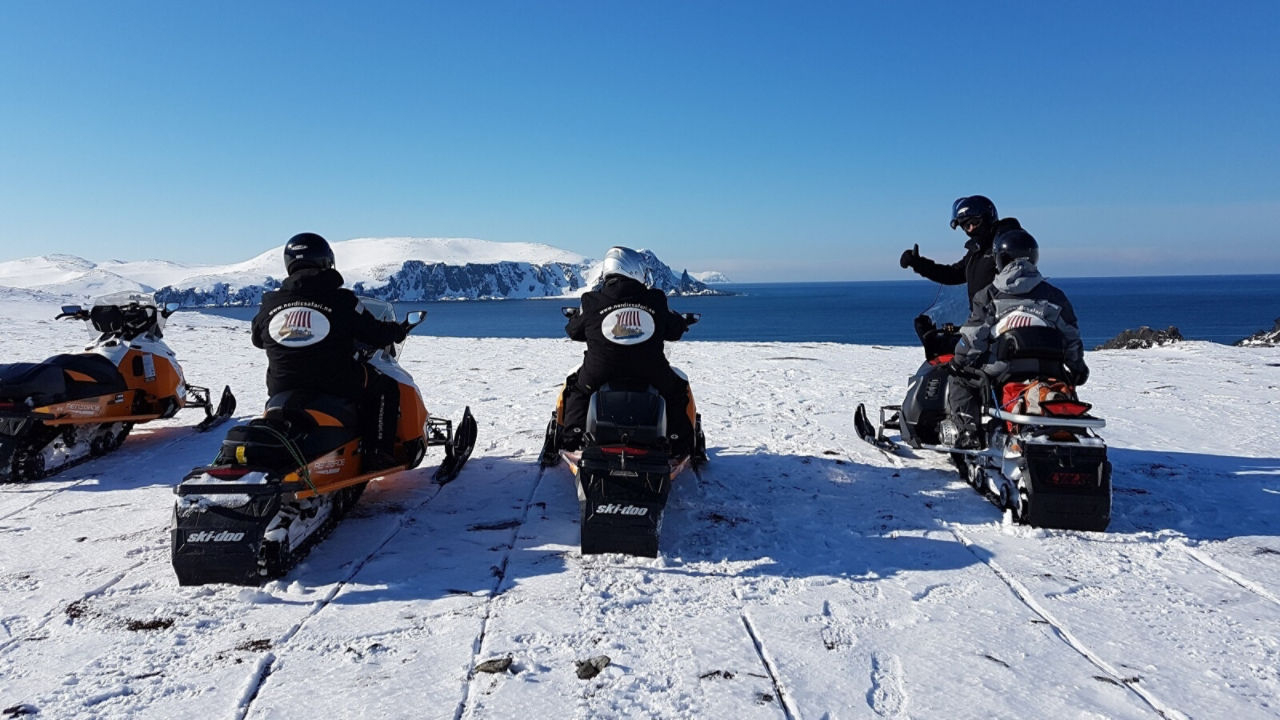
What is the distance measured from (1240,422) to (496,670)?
801 cm

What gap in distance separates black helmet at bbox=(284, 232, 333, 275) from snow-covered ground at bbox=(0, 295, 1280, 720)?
1.59m

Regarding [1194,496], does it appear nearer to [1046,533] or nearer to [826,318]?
[1046,533]

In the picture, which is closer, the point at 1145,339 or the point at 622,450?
the point at 622,450

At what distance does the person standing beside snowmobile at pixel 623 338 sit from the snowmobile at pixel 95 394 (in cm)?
406

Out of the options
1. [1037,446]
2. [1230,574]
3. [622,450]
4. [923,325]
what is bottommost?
[1230,574]

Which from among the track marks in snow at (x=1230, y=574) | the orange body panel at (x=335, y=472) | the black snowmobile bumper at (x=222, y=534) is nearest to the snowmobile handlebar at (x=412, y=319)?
the orange body panel at (x=335, y=472)

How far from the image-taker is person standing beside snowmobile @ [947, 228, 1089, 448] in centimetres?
491

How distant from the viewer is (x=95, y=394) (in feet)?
20.1

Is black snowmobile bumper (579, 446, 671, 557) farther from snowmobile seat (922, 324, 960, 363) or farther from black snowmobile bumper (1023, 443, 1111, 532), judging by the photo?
snowmobile seat (922, 324, 960, 363)

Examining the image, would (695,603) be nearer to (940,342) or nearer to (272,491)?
(272,491)

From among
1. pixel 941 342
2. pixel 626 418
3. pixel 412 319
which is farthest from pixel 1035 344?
pixel 412 319

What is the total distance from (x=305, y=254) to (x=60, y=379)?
9.57ft

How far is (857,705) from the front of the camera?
257 cm

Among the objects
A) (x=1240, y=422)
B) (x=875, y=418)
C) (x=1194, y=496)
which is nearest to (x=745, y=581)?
(x=1194, y=496)
